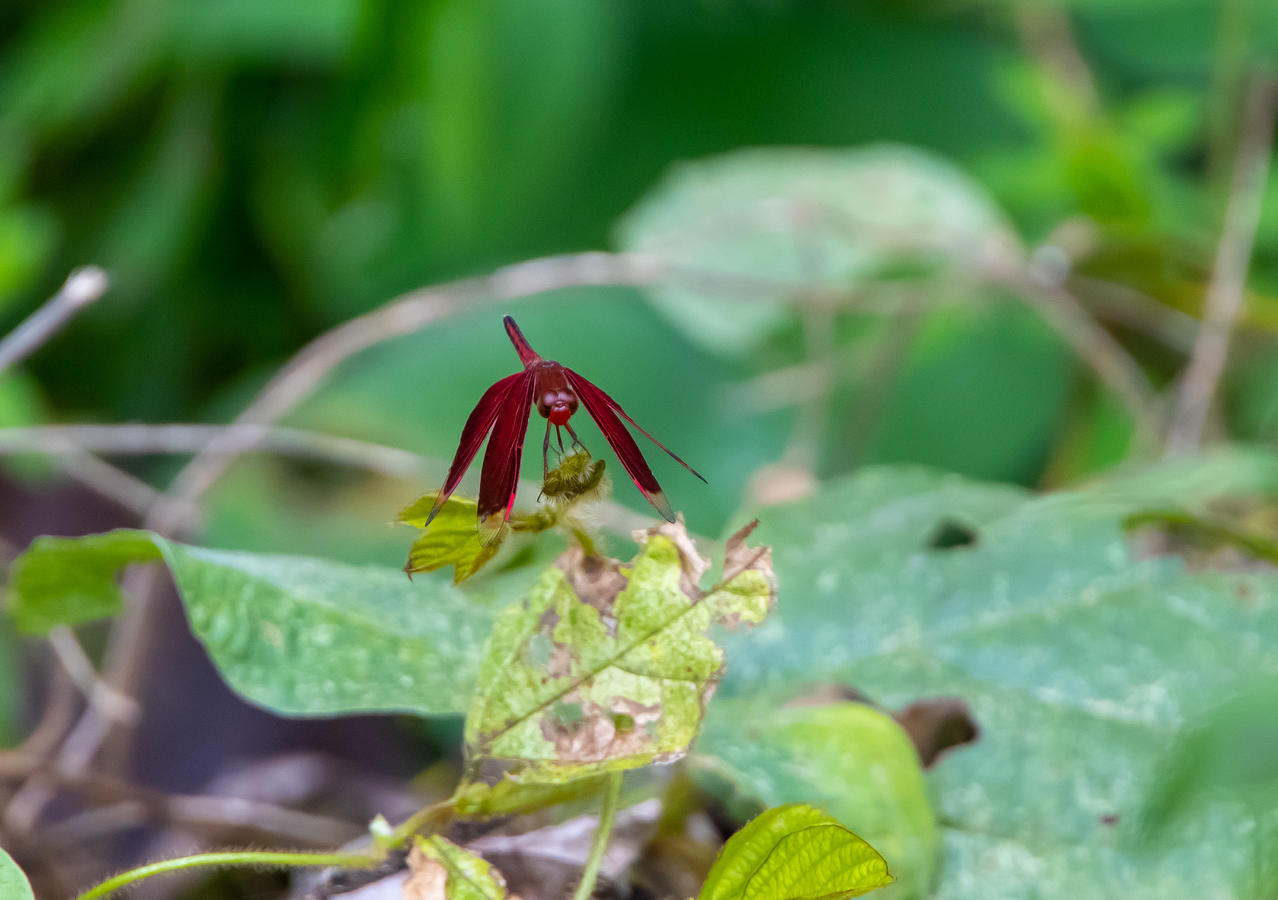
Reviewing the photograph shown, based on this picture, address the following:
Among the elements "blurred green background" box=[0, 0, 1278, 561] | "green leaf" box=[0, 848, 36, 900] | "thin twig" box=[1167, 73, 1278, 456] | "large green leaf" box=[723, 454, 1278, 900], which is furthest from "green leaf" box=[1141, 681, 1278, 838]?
"blurred green background" box=[0, 0, 1278, 561]

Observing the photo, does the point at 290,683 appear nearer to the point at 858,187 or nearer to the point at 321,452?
the point at 321,452

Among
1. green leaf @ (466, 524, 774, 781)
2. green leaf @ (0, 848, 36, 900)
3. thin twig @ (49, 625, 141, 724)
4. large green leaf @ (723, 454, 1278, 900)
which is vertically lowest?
thin twig @ (49, 625, 141, 724)

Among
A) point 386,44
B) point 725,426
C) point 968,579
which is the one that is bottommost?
point 725,426

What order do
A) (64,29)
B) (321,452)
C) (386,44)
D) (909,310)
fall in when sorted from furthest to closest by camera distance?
(64,29), (386,44), (909,310), (321,452)

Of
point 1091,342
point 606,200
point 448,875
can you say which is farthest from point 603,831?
point 606,200

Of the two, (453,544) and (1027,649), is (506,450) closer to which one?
(453,544)

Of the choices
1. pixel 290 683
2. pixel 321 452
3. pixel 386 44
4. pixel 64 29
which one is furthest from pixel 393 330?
pixel 64 29

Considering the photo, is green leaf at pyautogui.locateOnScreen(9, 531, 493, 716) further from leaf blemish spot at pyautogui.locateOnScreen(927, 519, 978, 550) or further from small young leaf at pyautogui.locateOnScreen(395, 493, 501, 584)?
leaf blemish spot at pyautogui.locateOnScreen(927, 519, 978, 550)
